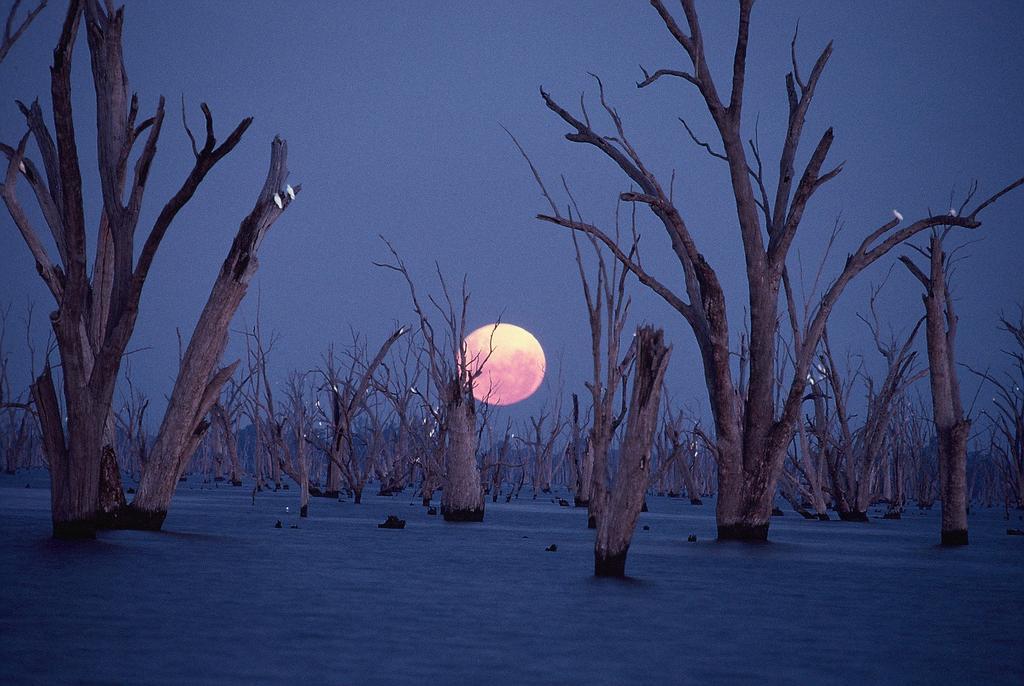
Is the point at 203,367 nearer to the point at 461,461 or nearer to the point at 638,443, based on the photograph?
the point at 638,443

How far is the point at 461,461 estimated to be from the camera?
61.8ft

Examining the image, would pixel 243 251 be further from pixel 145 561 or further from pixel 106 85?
pixel 145 561

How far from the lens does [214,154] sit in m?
→ 10.6

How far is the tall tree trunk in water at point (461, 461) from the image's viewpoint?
60.8 ft

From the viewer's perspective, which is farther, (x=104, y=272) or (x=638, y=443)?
(x=104, y=272)

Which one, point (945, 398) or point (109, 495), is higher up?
point (945, 398)

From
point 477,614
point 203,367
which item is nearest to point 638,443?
point 477,614

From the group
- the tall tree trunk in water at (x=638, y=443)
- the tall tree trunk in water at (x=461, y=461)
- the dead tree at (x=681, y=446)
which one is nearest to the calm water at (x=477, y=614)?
the tall tree trunk in water at (x=638, y=443)

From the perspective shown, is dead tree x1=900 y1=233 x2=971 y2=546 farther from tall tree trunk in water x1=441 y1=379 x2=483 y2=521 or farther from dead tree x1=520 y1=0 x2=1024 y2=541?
tall tree trunk in water x1=441 y1=379 x2=483 y2=521

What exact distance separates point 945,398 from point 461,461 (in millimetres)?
8330

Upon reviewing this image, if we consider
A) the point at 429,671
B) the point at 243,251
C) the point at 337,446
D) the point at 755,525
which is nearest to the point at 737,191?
the point at 755,525

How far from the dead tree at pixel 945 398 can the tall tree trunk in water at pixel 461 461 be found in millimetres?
7822

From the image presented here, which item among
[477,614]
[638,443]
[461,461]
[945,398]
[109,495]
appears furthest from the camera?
[461,461]

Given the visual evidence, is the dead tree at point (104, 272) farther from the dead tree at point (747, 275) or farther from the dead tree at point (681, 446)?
the dead tree at point (681, 446)
